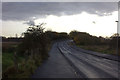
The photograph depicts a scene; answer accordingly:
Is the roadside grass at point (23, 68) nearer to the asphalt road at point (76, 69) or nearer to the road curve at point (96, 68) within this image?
the asphalt road at point (76, 69)

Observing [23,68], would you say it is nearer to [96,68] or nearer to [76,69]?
[76,69]

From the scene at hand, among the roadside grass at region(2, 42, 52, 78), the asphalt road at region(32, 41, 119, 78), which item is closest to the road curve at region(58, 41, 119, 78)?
the asphalt road at region(32, 41, 119, 78)

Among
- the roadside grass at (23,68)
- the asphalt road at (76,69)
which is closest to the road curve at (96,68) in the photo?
the asphalt road at (76,69)

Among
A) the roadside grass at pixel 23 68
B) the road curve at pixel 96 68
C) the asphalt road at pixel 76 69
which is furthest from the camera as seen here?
the road curve at pixel 96 68

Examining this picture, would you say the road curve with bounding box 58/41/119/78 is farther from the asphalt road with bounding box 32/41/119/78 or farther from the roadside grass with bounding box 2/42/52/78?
the roadside grass with bounding box 2/42/52/78

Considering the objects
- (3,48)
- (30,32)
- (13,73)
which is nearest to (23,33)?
(30,32)

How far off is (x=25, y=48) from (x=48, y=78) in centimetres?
1290

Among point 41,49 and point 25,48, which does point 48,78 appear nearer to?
point 25,48

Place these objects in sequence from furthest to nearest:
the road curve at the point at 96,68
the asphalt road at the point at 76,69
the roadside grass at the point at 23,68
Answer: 1. the road curve at the point at 96,68
2. the asphalt road at the point at 76,69
3. the roadside grass at the point at 23,68

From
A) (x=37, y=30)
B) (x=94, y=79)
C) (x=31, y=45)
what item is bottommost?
(x=94, y=79)

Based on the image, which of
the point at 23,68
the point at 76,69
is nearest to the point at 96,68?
the point at 76,69

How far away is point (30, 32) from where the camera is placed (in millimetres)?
27719

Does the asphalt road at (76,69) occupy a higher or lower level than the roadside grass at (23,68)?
lower

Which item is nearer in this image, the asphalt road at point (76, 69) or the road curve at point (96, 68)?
the asphalt road at point (76, 69)
